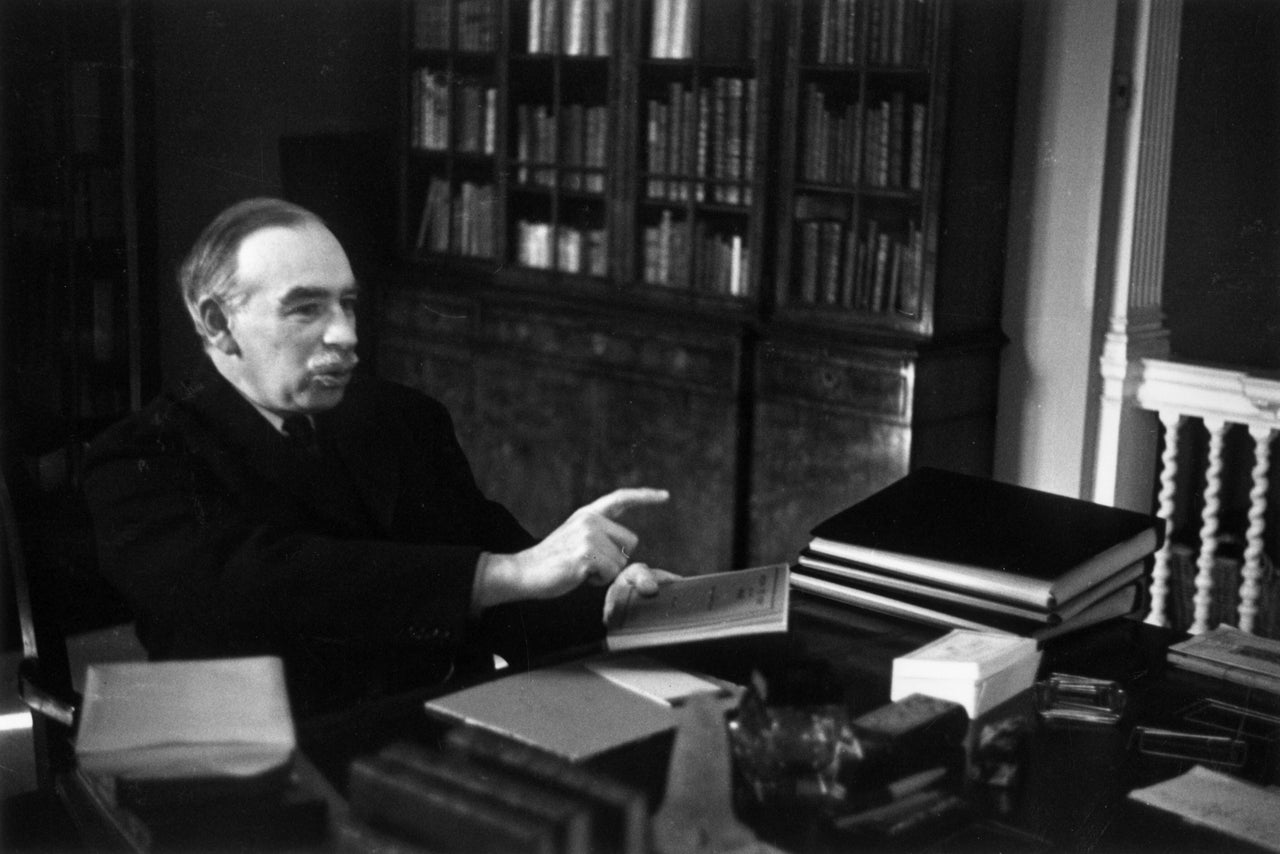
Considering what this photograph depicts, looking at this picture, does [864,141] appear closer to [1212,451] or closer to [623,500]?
[1212,451]

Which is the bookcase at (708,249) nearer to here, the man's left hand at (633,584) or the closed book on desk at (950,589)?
the closed book on desk at (950,589)

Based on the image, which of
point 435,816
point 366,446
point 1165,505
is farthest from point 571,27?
point 435,816

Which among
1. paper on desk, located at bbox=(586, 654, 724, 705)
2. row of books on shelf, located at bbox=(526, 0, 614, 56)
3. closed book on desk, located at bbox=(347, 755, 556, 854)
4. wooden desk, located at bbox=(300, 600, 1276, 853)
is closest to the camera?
closed book on desk, located at bbox=(347, 755, 556, 854)

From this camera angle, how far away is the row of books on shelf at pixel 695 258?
3969mm

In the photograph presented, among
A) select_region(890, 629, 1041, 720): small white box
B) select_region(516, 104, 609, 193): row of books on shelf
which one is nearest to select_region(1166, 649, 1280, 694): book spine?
select_region(890, 629, 1041, 720): small white box

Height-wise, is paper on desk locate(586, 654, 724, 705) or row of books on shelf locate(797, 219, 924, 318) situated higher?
row of books on shelf locate(797, 219, 924, 318)

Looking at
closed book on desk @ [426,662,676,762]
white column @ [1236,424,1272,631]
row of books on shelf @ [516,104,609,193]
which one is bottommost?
white column @ [1236,424,1272,631]

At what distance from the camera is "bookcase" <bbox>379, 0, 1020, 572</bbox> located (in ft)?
11.6

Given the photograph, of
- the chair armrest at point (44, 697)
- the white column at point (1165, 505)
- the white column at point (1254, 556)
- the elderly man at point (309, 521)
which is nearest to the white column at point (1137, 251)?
the white column at point (1165, 505)

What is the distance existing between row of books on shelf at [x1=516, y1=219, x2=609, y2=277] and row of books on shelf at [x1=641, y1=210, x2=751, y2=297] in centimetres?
15

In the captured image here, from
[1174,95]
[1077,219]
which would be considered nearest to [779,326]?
[1077,219]

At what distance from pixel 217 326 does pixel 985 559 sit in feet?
3.00

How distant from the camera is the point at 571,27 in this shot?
4.22 meters

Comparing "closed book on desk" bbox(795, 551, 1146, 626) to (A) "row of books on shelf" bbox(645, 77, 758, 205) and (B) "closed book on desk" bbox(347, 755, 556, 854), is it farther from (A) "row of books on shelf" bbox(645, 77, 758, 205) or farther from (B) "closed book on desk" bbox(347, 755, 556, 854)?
(A) "row of books on shelf" bbox(645, 77, 758, 205)
